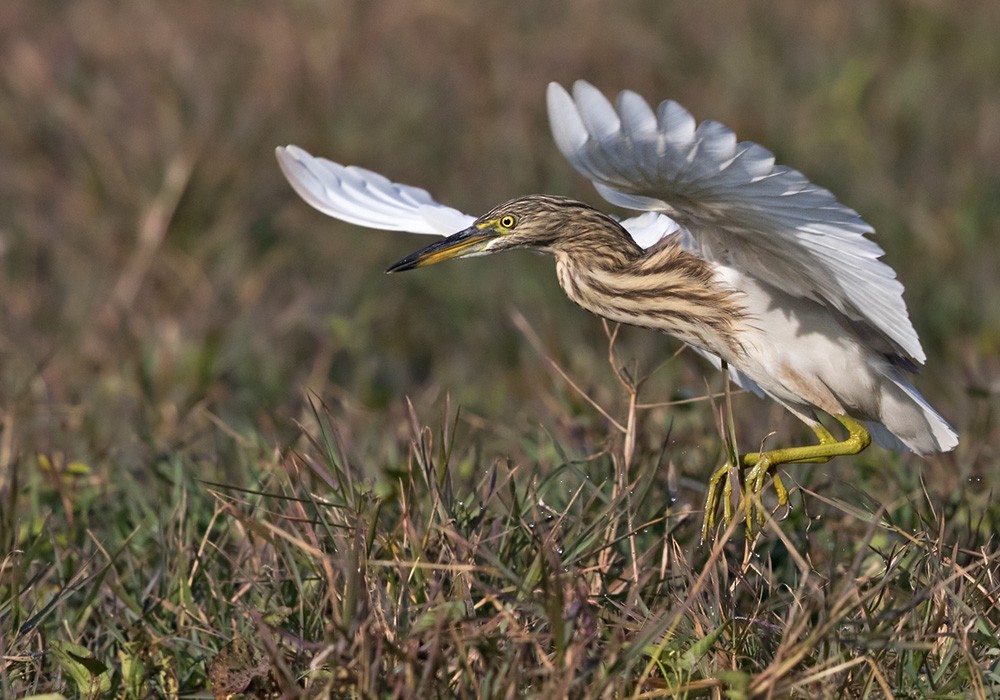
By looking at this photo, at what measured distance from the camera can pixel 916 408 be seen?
409 centimetres

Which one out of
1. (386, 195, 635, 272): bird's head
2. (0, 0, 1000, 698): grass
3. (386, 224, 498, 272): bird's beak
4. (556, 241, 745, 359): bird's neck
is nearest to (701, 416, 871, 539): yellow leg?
(0, 0, 1000, 698): grass

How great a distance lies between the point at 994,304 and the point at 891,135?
1.77 meters

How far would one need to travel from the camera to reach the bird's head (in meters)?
3.96

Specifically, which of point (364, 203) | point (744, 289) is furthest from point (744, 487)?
point (364, 203)

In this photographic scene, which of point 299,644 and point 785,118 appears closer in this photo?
point 299,644

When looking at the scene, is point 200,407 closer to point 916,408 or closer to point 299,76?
point 916,408

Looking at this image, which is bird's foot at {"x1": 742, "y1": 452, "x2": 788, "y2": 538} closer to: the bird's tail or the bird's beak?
the bird's tail

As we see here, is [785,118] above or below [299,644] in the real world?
below

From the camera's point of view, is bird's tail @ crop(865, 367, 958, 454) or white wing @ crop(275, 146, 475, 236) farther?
white wing @ crop(275, 146, 475, 236)

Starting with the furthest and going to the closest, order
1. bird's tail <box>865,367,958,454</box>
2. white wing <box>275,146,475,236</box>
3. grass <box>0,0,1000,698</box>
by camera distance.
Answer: white wing <box>275,146,475,236</box>, bird's tail <box>865,367,958,454</box>, grass <box>0,0,1000,698</box>

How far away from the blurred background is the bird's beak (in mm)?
557

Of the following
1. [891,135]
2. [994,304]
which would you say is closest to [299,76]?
[891,135]

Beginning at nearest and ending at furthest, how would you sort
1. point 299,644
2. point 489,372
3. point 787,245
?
1. point 299,644
2. point 787,245
3. point 489,372

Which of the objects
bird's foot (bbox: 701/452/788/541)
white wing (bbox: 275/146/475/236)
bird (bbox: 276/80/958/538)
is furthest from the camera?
white wing (bbox: 275/146/475/236)
